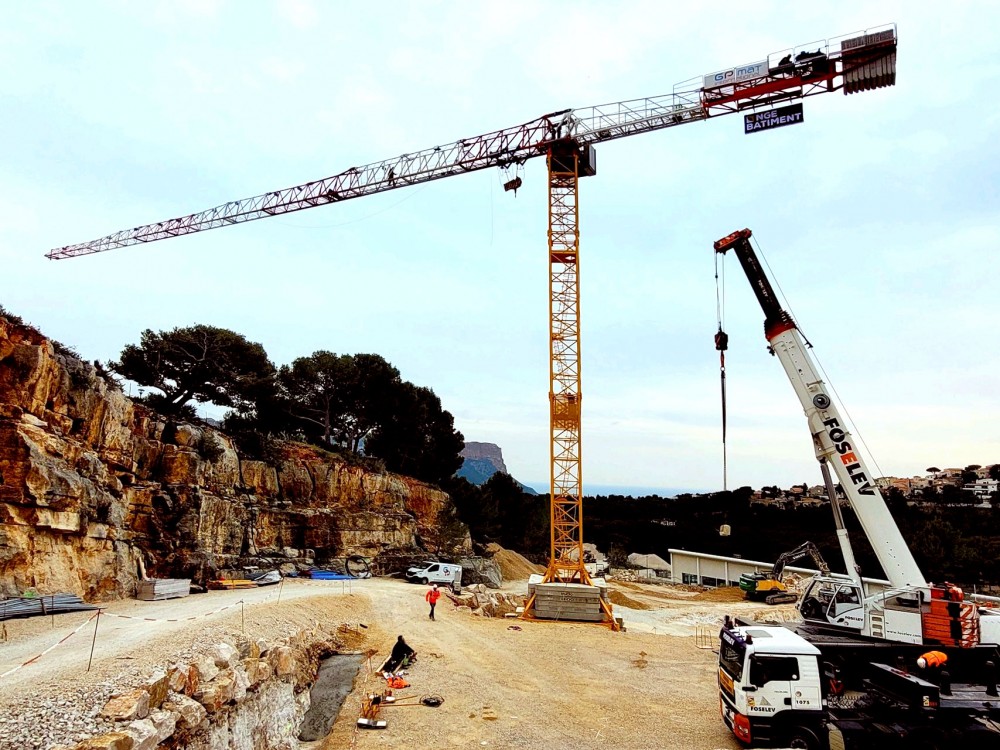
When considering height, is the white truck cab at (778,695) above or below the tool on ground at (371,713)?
above

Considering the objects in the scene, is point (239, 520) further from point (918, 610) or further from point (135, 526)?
point (918, 610)

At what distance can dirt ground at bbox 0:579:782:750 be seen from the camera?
43.5ft

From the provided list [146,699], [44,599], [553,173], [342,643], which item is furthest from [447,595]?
[553,173]

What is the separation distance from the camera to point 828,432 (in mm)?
18609

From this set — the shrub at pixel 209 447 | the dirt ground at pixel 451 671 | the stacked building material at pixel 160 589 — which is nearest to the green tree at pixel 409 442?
the shrub at pixel 209 447

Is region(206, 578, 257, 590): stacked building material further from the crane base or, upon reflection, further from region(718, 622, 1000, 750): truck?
region(718, 622, 1000, 750): truck

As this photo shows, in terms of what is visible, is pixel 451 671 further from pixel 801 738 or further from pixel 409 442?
pixel 409 442

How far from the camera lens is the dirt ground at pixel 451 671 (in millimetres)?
13266

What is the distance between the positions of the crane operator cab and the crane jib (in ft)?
8.97

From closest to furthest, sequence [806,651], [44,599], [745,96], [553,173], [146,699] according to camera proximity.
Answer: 1. [146,699]
2. [806,651]
3. [44,599]
4. [745,96]
5. [553,173]

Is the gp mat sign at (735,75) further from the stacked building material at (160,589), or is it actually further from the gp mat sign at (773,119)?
the stacked building material at (160,589)

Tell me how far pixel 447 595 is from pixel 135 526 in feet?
50.7

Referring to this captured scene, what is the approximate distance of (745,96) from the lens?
33.9 metres

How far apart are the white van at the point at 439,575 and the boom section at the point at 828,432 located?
2525 cm
